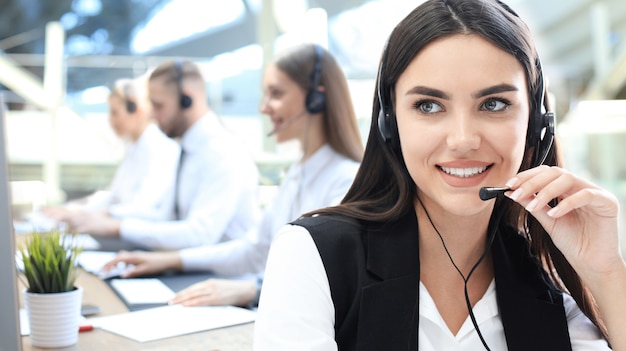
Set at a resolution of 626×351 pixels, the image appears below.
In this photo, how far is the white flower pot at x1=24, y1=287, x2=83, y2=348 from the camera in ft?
4.29

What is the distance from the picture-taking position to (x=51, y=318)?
1.31 m

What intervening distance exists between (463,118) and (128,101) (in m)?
2.92

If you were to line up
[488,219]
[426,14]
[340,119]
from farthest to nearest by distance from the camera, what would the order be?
[340,119], [488,219], [426,14]

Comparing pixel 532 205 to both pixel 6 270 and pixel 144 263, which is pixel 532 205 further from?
pixel 144 263

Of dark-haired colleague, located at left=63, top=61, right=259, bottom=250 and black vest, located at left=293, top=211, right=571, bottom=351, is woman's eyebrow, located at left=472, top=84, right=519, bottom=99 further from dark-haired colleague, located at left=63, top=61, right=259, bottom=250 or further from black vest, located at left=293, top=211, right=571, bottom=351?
dark-haired colleague, located at left=63, top=61, right=259, bottom=250

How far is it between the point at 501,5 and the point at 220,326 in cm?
83

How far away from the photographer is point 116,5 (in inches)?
169

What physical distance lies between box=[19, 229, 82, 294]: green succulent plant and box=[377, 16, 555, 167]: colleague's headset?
67 centimetres

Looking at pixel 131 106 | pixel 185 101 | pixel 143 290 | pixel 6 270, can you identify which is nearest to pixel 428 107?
pixel 6 270

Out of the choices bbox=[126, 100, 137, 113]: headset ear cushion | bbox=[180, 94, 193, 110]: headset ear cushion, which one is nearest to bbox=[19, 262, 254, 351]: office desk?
bbox=[180, 94, 193, 110]: headset ear cushion

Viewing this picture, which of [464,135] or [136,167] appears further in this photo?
[136,167]

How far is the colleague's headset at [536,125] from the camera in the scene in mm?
1062

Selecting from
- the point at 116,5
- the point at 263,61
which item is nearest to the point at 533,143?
the point at 263,61

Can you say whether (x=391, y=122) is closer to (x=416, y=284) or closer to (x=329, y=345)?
(x=416, y=284)
